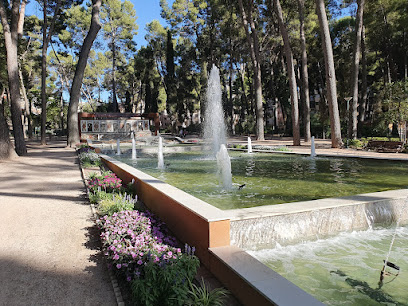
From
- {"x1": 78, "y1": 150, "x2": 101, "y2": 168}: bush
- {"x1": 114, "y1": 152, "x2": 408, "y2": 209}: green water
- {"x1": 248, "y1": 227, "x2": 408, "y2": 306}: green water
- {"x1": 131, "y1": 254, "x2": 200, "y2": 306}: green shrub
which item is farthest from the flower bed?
{"x1": 78, "y1": 150, "x2": 101, "y2": 168}: bush

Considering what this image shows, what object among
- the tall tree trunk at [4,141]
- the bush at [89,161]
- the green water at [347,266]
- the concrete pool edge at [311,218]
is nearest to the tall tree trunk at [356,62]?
the bush at [89,161]

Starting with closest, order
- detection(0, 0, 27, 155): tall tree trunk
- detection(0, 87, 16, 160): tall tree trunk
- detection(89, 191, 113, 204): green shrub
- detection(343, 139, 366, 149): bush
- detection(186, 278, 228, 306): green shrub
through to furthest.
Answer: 1. detection(186, 278, 228, 306): green shrub
2. detection(89, 191, 113, 204): green shrub
3. detection(0, 87, 16, 160): tall tree trunk
4. detection(0, 0, 27, 155): tall tree trunk
5. detection(343, 139, 366, 149): bush

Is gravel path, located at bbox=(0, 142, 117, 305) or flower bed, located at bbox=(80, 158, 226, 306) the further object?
gravel path, located at bbox=(0, 142, 117, 305)

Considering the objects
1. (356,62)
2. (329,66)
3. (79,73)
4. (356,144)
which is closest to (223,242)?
(329,66)

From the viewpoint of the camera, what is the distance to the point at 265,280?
7.16 feet

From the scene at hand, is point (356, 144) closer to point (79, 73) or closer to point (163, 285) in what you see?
point (163, 285)

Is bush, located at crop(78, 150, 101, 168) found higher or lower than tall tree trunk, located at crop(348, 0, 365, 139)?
lower

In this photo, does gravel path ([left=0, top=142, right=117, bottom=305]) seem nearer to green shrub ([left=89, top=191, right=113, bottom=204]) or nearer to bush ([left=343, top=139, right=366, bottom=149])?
green shrub ([left=89, top=191, right=113, bottom=204])

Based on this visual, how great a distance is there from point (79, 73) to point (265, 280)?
17.3 metres

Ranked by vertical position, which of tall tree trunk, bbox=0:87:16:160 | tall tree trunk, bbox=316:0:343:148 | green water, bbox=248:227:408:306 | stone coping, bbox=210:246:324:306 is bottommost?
green water, bbox=248:227:408:306

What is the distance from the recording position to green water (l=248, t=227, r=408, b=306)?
259cm

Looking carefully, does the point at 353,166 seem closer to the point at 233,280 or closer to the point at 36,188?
the point at 233,280

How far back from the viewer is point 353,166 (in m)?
8.77

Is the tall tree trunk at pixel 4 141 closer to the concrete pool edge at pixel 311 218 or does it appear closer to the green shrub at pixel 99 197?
the green shrub at pixel 99 197
